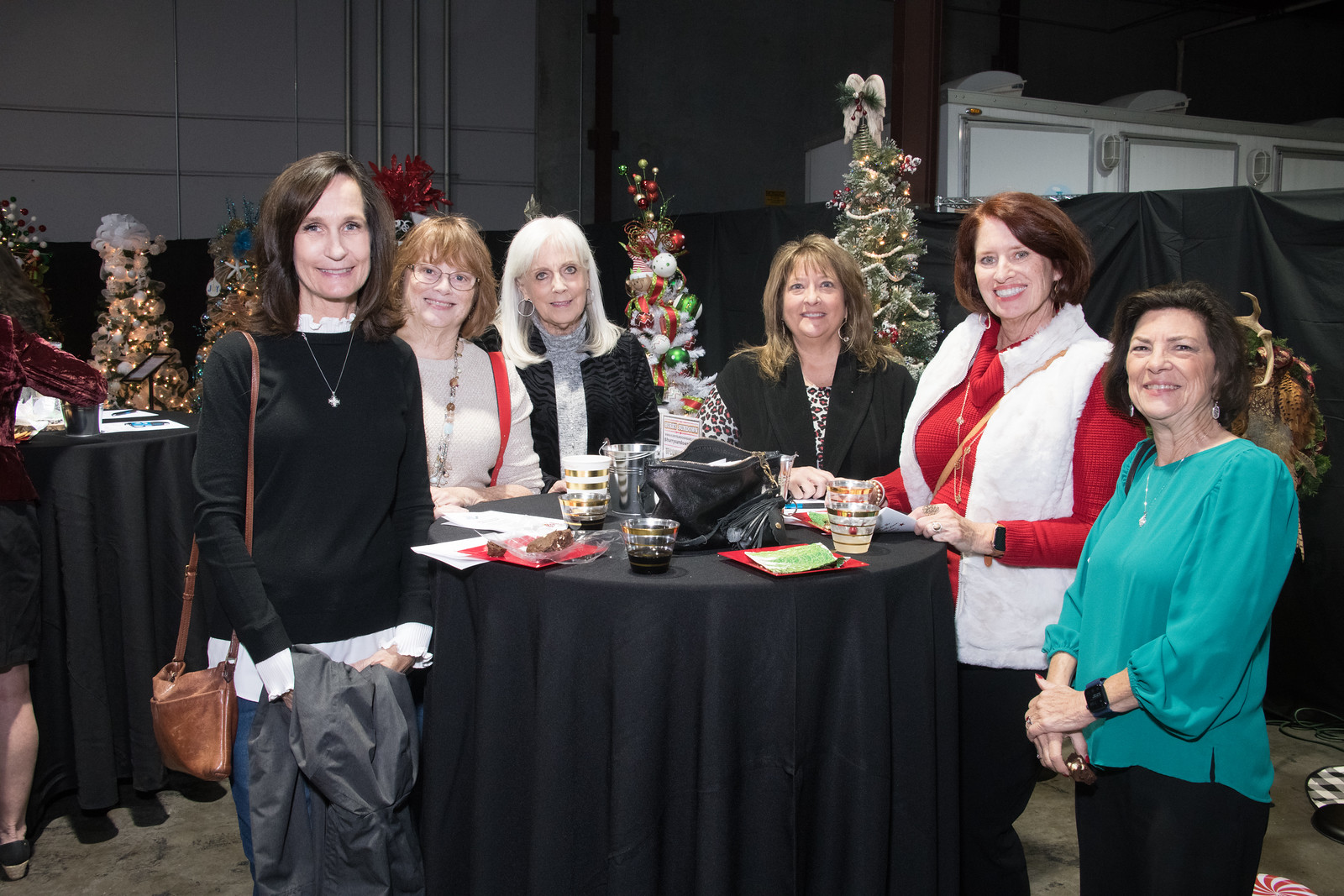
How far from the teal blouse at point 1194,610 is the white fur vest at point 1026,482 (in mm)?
243

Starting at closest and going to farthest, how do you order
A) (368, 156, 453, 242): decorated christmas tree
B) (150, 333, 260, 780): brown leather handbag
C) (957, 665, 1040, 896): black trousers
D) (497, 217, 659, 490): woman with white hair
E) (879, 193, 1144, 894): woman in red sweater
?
(150, 333, 260, 780): brown leather handbag, (879, 193, 1144, 894): woman in red sweater, (957, 665, 1040, 896): black trousers, (497, 217, 659, 490): woman with white hair, (368, 156, 453, 242): decorated christmas tree

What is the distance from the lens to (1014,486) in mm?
1959

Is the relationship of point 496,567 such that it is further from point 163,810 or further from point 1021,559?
point 163,810

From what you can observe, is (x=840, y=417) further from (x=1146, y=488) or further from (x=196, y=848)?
(x=196, y=848)

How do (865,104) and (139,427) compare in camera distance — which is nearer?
(139,427)

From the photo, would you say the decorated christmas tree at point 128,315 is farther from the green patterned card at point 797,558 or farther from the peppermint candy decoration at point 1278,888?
the peppermint candy decoration at point 1278,888

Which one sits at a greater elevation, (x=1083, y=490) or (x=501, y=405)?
(x=501, y=405)

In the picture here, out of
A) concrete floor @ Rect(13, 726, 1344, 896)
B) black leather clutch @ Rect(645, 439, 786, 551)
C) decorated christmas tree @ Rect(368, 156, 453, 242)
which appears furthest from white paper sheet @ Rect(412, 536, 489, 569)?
decorated christmas tree @ Rect(368, 156, 453, 242)

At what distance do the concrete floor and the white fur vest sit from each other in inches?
44.5

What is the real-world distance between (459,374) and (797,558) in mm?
1295

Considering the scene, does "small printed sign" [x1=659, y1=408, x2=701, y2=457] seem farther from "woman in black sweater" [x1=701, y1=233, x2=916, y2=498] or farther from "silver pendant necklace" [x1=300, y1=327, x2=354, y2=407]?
"silver pendant necklace" [x1=300, y1=327, x2=354, y2=407]

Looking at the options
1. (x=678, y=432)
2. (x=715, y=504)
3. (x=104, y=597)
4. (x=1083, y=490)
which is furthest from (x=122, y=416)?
(x=1083, y=490)

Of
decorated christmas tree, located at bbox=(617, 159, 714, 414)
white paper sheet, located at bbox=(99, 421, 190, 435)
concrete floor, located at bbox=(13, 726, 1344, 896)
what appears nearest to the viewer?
concrete floor, located at bbox=(13, 726, 1344, 896)

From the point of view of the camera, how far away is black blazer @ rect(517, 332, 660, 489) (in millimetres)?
2826
